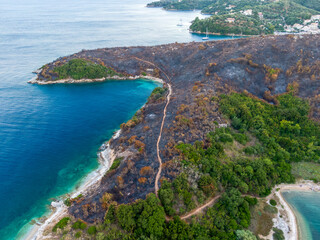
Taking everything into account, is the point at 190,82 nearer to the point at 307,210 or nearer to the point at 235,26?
the point at 307,210

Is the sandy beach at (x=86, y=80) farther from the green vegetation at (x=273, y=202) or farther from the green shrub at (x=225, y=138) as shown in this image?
the green vegetation at (x=273, y=202)

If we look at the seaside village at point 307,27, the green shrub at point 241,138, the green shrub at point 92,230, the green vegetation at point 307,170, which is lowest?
the green vegetation at point 307,170

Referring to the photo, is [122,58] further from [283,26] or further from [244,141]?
[283,26]

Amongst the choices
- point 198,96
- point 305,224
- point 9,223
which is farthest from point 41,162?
point 305,224

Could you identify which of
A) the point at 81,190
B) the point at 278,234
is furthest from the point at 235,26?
the point at 81,190

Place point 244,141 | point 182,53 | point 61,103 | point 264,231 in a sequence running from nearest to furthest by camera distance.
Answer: point 264,231
point 244,141
point 61,103
point 182,53

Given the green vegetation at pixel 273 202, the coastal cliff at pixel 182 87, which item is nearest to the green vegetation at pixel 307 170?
the green vegetation at pixel 273 202
